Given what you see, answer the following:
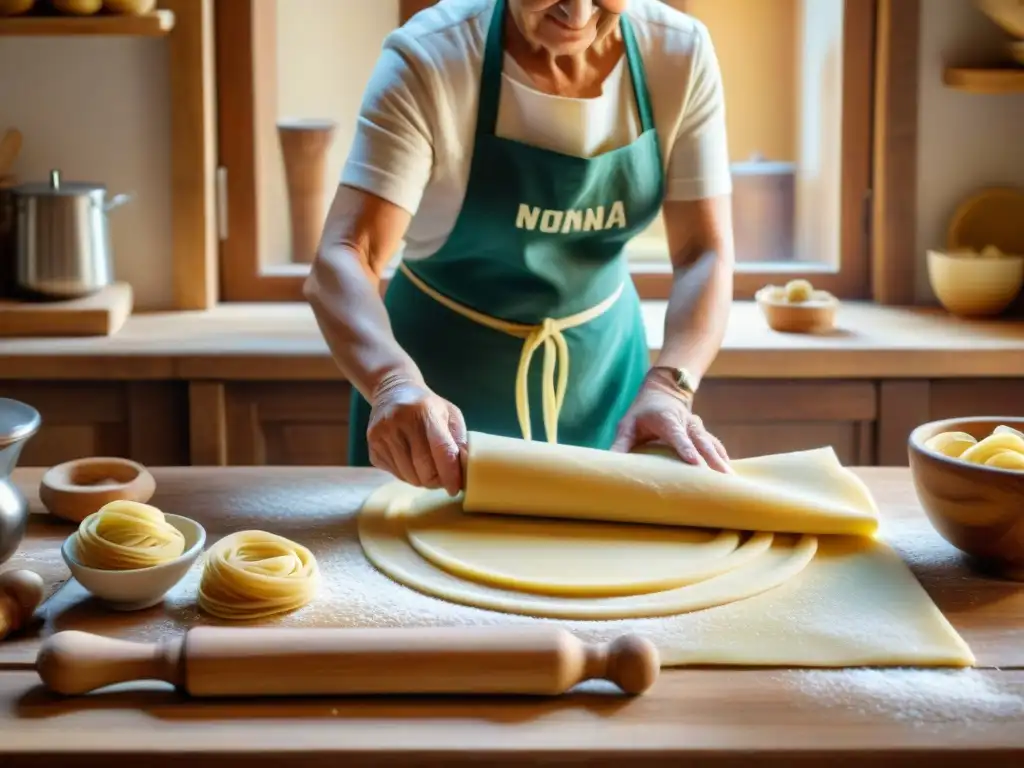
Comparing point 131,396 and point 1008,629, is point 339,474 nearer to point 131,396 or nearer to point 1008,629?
point 1008,629

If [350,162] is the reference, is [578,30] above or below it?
above

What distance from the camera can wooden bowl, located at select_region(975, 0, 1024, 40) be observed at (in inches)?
100.0

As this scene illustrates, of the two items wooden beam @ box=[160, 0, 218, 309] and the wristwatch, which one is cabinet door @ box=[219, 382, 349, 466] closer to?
wooden beam @ box=[160, 0, 218, 309]

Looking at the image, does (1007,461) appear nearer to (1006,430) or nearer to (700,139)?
(1006,430)

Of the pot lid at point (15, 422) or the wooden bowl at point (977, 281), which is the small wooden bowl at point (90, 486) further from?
the wooden bowl at point (977, 281)

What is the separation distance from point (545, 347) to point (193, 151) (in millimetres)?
1117

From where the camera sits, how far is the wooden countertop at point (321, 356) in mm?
2363

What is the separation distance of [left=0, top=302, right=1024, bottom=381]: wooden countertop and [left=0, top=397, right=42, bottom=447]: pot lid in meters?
1.14

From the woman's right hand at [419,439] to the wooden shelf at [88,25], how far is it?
1.34 meters

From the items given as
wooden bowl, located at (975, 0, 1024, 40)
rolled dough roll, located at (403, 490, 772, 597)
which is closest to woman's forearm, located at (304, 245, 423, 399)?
rolled dough roll, located at (403, 490, 772, 597)

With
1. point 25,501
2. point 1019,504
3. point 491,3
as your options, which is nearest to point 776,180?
point 491,3

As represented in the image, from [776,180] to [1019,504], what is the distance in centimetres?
186

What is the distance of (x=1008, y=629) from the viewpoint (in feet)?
3.75

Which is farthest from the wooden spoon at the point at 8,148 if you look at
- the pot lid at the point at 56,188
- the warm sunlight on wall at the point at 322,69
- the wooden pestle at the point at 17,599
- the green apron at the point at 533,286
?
the wooden pestle at the point at 17,599
